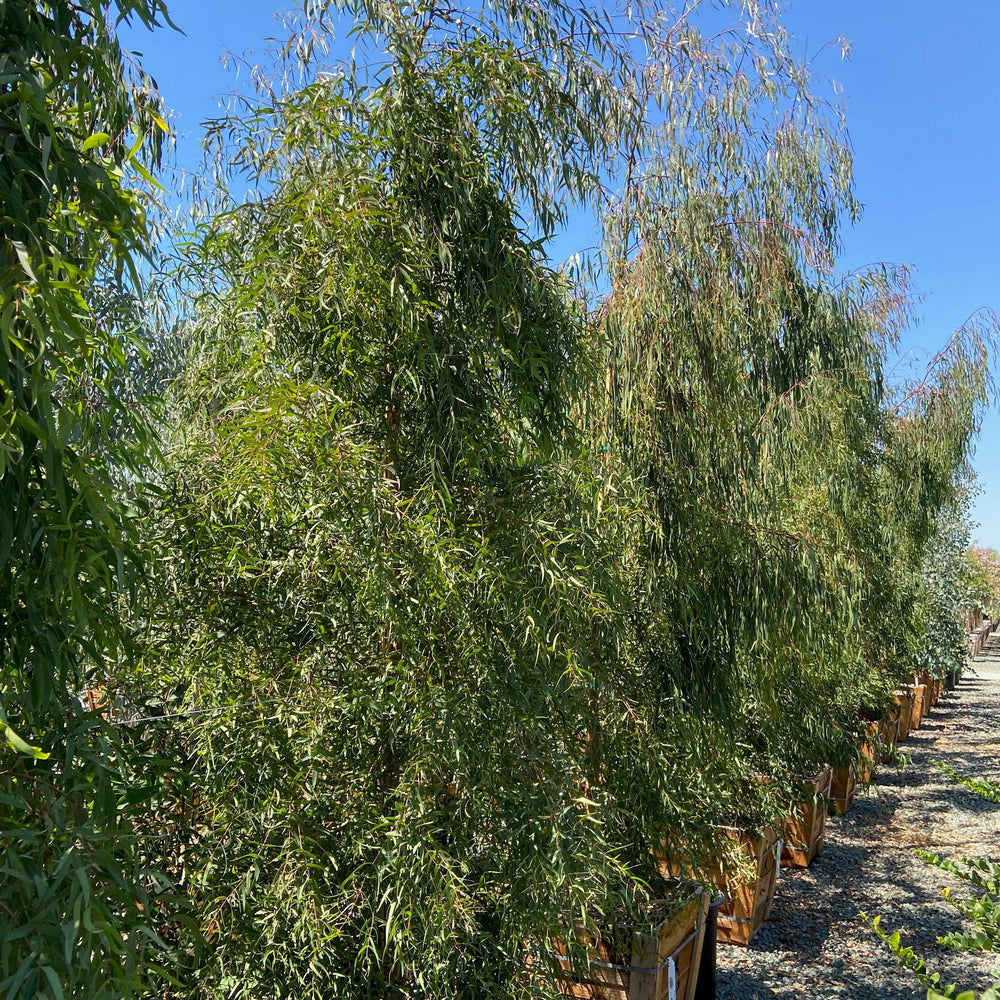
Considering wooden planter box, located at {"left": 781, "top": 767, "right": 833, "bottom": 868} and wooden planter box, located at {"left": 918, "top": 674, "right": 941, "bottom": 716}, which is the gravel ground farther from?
wooden planter box, located at {"left": 918, "top": 674, "right": 941, "bottom": 716}

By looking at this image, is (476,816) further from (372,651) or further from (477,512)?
(477,512)

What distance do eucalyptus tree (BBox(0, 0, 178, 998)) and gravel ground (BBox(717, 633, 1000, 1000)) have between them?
3.41 meters

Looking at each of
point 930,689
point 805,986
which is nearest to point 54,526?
point 805,986

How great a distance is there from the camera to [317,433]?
1880 mm

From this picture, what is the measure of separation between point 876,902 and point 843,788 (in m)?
2.37

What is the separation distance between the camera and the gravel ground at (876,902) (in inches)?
182

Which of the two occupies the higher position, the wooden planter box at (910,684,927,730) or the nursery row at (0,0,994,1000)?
the nursery row at (0,0,994,1000)

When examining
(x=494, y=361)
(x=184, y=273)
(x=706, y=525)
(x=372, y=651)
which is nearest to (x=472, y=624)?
(x=372, y=651)

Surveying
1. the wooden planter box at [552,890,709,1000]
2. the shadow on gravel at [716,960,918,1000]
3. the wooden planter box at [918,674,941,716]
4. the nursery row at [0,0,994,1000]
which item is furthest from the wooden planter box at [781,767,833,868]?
the wooden planter box at [918,674,941,716]

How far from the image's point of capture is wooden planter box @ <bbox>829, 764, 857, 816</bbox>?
315 inches

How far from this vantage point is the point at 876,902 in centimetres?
583

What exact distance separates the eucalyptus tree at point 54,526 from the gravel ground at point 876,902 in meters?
3.41

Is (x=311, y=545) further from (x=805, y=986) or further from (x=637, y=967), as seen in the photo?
(x=805, y=986)

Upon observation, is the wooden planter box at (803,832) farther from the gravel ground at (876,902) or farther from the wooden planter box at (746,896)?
the wooden planter box at (746,896)
